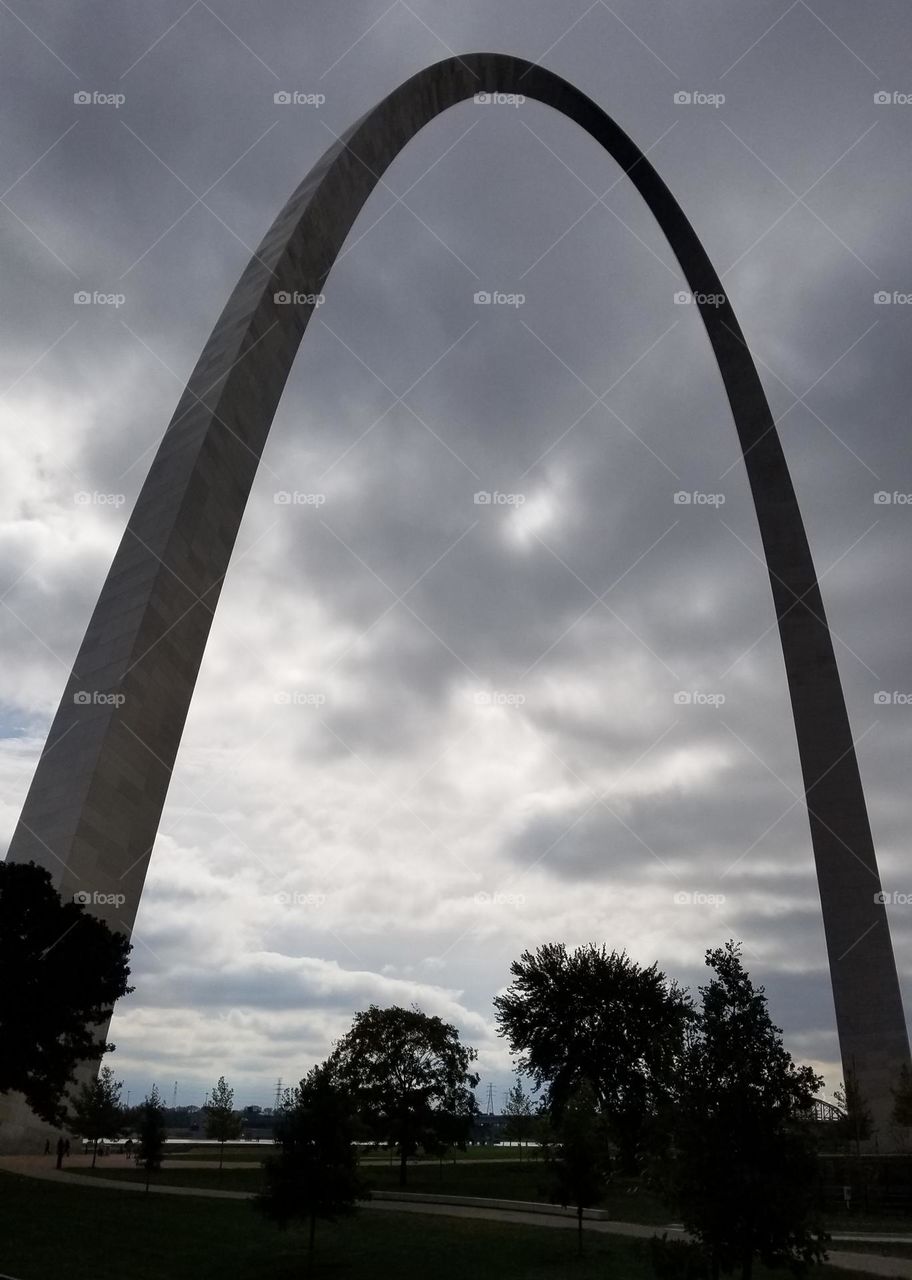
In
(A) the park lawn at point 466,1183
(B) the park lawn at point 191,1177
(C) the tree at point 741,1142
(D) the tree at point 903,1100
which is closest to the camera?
(C) the tree at point 741,1142

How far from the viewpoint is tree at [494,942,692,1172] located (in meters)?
43.8

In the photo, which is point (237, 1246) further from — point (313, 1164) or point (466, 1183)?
point (466, 1183)

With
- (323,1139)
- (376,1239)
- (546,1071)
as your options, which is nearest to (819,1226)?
(323,1139)

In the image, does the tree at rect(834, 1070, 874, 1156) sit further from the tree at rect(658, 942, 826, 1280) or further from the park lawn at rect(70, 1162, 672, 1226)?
the tree at rect(658, 942, 826, 1280)

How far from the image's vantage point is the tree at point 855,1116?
32875 millimetres

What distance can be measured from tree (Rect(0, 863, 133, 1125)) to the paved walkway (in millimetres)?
2482

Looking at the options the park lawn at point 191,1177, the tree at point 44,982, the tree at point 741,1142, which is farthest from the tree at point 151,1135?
the tree at point 741,1142

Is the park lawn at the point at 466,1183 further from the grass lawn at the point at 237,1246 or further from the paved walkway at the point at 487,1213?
the grass lawn at the point at 237,1246

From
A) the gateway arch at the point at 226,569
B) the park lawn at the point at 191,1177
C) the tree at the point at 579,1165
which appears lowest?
the park lawn at the point at 191,1177

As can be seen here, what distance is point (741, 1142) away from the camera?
1234 centimetres

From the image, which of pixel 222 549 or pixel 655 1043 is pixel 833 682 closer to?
pixel 655 1043

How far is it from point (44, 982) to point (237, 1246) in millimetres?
6028

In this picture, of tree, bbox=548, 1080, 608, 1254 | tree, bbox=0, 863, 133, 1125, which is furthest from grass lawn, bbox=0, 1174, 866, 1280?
tree, bbox=0, 863, 133, 1125

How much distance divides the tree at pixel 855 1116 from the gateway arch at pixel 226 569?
40 centimetres
